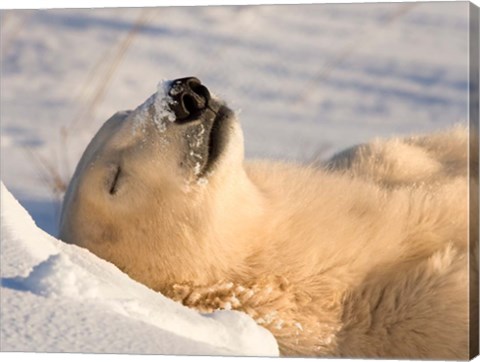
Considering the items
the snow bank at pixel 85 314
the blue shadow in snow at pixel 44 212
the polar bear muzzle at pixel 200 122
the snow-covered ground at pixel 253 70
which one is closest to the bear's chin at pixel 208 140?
the polar bear muzzle at pixel 200 122

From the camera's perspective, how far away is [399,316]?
390cm

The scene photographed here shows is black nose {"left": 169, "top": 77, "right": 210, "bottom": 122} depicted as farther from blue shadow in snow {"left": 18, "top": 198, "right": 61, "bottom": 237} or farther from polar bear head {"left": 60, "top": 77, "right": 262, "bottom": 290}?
blue shadow in snow {"left": 18, "top": 198, "right": 61, "bottom": 237}

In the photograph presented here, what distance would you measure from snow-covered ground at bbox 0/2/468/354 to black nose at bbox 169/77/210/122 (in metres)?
0.21

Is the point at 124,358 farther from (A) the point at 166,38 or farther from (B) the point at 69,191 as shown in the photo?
(A) the point at 166,38

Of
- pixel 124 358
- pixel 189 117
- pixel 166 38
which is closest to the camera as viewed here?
pixel 124 358

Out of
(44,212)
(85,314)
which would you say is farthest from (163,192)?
(44,212)

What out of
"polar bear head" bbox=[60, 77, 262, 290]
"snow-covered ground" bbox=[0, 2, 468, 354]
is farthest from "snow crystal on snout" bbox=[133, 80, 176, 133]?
"snow-covered ground" bbox=[0, 2, 468, 354]

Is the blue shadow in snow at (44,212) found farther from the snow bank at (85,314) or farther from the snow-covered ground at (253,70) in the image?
the snow bank at (85,314)

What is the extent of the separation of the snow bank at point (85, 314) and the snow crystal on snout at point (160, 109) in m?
0.48

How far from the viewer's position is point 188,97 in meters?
3.82

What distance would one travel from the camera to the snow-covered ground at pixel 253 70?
445 cm

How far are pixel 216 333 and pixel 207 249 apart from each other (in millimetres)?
430

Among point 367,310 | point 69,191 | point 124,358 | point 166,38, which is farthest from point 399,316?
point 166,38

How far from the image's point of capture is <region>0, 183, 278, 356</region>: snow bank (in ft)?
11.4
